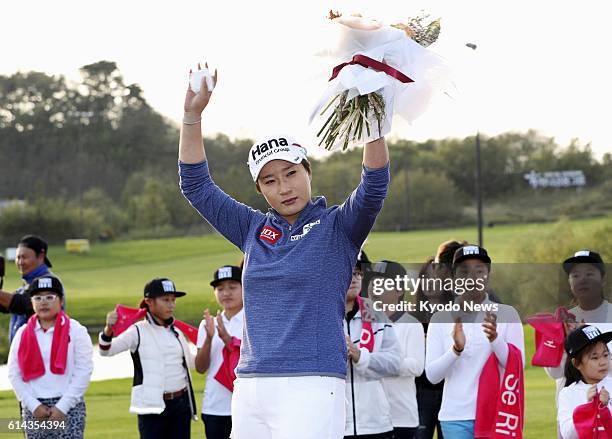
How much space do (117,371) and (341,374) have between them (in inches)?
830

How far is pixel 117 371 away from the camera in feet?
81.8

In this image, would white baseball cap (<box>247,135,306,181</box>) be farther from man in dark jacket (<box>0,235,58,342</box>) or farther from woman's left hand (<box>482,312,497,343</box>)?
man in dark jacket (<box>0,235,58,342</box>)

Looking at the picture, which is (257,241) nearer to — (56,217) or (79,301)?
(79,301)

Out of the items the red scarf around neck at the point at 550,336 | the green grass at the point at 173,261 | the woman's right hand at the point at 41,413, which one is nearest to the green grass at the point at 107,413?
the woman's right hand at the point at 41,413

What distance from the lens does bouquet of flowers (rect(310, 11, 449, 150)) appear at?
4285 mm

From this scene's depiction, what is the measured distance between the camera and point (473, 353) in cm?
785

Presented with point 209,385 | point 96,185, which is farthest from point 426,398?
point 96,185

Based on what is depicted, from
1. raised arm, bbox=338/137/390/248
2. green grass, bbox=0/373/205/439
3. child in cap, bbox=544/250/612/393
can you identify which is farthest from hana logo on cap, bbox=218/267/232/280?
raised arm, bbox=338/137/390/248

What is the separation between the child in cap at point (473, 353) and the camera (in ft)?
25.1

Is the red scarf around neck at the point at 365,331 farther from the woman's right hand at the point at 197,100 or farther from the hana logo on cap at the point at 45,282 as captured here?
the woman's right hand at the point at 197,100

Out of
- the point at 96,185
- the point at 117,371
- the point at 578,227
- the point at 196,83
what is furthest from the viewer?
the point at 96,185

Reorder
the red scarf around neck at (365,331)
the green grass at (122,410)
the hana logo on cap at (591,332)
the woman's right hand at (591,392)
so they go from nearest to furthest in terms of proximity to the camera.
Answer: the woman's right hand at (591,392)
the hana logo on cap at (591,332)
the red scarf around neck at (365,331)
the green grass at (122,410)

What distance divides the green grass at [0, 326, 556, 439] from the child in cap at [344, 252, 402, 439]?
5.15 meters

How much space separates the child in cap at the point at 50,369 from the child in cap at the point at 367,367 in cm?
251
